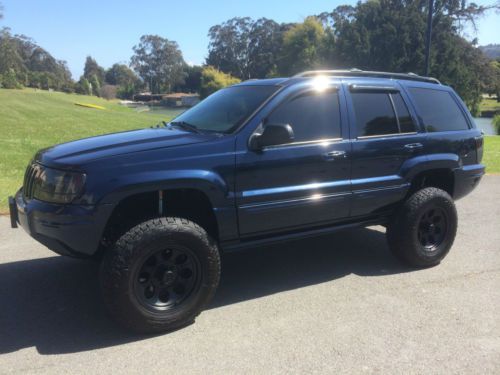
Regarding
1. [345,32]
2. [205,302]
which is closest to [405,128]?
[205,302]

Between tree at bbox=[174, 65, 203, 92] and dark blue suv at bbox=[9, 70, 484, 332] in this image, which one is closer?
dark blue suv at bbox=[9, 70, 484, 332]

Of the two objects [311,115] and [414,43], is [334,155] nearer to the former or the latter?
[311,115]

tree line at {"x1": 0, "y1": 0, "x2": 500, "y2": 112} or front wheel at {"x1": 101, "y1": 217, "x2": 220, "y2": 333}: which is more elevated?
tree line at {"x1": 0, "y1": 0, "x2": 500, "y2": 112}

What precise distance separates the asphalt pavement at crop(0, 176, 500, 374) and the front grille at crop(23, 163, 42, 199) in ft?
3.12

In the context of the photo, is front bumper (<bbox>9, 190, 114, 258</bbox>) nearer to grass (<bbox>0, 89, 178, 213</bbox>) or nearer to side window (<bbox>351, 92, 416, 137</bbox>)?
side window (<bbox>351, 92, 416, 137</bbox>)

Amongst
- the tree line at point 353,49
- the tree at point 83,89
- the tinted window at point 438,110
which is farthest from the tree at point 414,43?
the tinted window at point 438,110

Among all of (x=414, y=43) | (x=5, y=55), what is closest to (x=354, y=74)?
(x=414, y=43)

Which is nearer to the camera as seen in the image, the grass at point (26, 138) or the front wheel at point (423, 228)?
the front wheel at point (423, 228)

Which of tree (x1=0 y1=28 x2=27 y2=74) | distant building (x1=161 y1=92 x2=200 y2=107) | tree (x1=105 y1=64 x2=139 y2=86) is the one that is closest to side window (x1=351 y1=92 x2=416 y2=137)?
tree (x1=0 y1=28 x2=27 y2=74)

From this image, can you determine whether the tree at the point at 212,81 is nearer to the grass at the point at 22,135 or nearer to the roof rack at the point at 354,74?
the grass at the point at 22,135

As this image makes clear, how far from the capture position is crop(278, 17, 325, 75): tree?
81562 mm

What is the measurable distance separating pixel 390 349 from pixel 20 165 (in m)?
9.69

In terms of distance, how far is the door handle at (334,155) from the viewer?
13.8 ft

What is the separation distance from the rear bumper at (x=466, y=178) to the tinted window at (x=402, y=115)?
0.81 m
